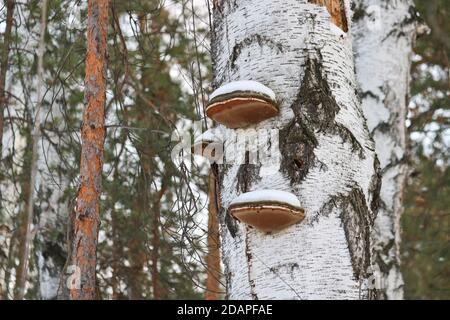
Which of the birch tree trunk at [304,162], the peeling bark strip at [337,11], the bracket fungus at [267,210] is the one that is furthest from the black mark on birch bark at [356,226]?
the peeling bark strip at [337,11]

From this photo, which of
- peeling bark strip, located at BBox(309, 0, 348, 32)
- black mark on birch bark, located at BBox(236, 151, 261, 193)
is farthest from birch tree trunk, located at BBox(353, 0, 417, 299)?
black mark on birch bark, located at BBox(236, 151, 261, 193)

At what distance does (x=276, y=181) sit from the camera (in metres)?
2.02

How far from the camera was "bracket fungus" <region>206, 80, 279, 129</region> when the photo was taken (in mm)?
2002

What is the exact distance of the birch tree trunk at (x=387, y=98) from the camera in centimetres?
498

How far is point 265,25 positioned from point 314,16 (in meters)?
0.15

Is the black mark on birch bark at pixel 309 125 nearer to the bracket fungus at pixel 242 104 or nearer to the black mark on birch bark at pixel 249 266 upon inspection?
the bracket fungus at pixel 242 104

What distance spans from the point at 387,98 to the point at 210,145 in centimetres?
317

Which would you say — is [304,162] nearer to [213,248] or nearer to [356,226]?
[356,226]

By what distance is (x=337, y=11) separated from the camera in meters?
2.33

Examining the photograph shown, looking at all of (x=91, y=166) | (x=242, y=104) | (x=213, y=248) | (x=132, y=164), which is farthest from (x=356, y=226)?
(x=132, y=164)

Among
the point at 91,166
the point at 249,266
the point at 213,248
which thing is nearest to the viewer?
the point at 249,266

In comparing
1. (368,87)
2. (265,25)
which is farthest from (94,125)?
(368,87)

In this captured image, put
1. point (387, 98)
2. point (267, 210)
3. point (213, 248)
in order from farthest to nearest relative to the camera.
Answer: point (387, 98) → point (213, 248) → point (267, 210)

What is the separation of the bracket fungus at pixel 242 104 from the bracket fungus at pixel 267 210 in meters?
0.23
